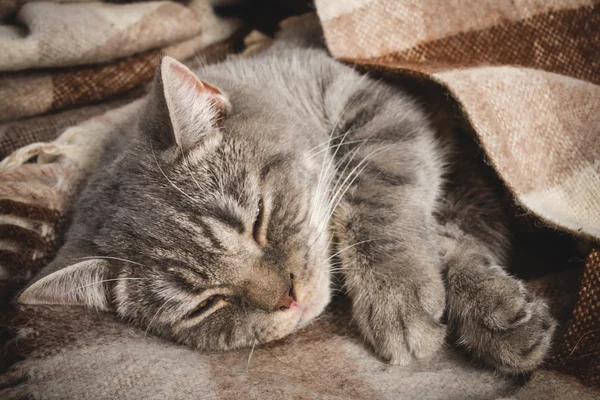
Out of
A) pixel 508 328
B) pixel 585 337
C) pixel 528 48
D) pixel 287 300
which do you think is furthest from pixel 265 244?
pixel 528 48

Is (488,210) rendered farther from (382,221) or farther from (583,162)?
(382,221)

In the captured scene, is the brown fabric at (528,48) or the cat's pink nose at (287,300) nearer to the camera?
the cat's pink nose at (287,300)

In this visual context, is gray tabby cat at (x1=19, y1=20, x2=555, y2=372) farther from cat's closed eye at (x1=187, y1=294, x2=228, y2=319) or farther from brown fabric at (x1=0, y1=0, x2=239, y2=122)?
brown fabric at (x1=0, y1=0, x2=239, y2=122)

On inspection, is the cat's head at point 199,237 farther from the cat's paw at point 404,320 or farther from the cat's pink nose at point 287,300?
the cat's paw at point 404,320

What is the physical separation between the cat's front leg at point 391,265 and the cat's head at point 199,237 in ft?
0.27

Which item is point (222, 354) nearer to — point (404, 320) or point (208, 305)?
point (208, 305)

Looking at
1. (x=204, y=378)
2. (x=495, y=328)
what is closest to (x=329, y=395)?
(x=204, y=378)

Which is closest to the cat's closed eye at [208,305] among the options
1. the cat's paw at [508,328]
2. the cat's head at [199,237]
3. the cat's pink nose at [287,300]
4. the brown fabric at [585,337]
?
the cat's head at [199,237]

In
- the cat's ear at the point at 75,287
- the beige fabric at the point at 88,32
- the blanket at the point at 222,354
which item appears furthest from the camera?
the beige fabric at the point at 88,32

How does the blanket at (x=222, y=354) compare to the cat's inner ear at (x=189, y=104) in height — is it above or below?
below

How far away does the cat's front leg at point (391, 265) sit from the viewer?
104 cm

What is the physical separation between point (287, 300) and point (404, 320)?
268mm

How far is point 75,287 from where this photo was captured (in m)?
1.06

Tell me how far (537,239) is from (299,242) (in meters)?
0.71
